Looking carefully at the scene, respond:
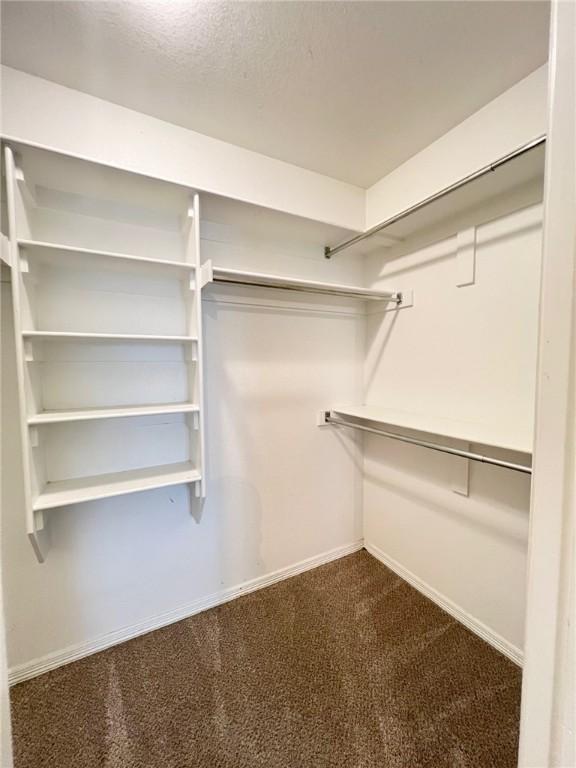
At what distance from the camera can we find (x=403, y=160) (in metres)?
1.66

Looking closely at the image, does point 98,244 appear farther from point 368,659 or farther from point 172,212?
point 368,659

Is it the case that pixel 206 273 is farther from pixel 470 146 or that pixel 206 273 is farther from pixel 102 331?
pixel 470 146

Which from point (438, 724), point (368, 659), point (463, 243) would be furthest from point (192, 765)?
point (463, 243)

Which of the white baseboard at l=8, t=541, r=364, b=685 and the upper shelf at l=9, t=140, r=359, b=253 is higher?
the upper shelf at l=9, t=140, r=359, b=253

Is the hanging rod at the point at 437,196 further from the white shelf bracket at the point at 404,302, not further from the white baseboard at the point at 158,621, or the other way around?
the white baseboard at the point at 158,621

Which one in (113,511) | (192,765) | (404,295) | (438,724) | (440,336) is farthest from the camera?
(404,295)

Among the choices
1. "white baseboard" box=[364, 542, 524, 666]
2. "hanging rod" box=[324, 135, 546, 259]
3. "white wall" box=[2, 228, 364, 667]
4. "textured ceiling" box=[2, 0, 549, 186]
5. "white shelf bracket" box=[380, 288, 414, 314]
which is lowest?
"white baseboard" box=[364, 542, 524, 666]

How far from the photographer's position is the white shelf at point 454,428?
1.24m

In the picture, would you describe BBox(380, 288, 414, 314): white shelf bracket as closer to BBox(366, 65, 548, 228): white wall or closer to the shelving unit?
BBox(366, 65, 548, 228): white wall

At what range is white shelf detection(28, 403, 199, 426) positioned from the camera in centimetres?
122

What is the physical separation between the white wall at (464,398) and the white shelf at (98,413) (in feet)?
4.42

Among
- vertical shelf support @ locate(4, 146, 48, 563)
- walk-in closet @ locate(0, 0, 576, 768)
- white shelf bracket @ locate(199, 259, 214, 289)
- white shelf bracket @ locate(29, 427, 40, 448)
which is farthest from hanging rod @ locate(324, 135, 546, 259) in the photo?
white shelf bracket @ locate(29, 427, 40, 448)

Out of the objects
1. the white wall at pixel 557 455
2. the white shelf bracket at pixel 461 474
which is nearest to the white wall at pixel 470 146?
the white wall at pixel 557 455

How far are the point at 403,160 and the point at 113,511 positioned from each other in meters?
2.38
